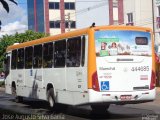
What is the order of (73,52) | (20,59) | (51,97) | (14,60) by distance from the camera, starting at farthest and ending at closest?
(14,60) < (20,59) < (51,97) < (73,52)

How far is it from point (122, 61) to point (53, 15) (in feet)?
261

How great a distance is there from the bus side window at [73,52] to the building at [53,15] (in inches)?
2983

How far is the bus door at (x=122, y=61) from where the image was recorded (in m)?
15.8

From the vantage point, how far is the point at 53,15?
94.9 m

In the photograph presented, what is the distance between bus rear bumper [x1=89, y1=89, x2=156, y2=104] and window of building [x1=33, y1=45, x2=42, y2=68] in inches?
210

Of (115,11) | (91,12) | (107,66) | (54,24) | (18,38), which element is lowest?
(107,66)

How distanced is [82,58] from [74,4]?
8125 centimetres

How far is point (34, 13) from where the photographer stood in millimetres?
98188

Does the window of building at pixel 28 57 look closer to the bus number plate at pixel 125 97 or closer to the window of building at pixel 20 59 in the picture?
the window of building at pixel 20 59

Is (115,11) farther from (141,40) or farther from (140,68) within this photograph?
(140,68)

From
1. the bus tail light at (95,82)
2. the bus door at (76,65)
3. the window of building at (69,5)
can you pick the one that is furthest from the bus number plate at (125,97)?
the window of building at (69,5)

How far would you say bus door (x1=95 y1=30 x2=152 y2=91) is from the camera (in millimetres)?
15797

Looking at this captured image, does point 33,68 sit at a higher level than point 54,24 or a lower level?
lower

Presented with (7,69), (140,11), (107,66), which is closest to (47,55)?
(107,66)
